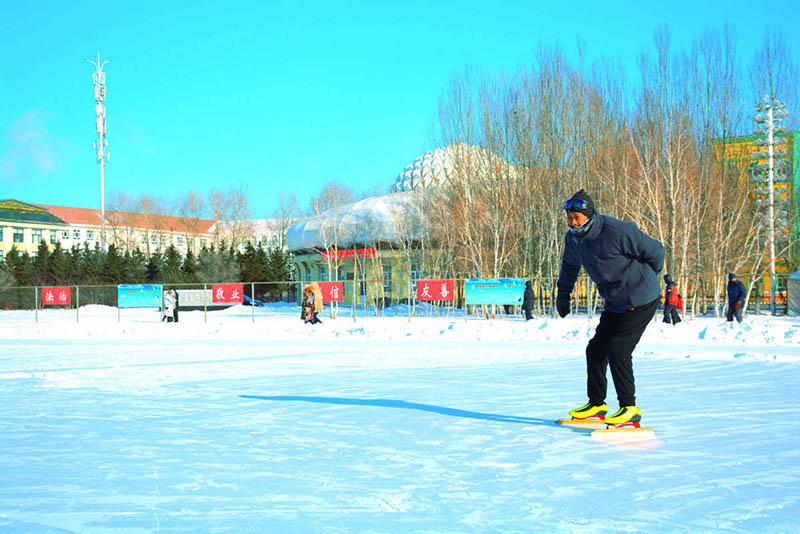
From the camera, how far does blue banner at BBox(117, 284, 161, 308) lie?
22.9 m

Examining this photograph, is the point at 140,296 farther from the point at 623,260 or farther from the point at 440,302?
the point at 623,260

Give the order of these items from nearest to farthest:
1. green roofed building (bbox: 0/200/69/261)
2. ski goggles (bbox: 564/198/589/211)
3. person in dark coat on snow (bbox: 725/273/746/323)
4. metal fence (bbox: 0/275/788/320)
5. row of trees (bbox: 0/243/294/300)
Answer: ski goggles (bbox: 564/198/589/211) < person in dark coat on snow (bbox: 725/273/746/323) < metal fence (bbox: 0/275/788/320) < row of trees (bbox: 0/243/294/300) < green roofed building (bbox: 0/200/69/261)

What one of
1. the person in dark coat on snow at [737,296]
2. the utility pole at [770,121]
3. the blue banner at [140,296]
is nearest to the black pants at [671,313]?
the person in dark coat on snow at [737,296]

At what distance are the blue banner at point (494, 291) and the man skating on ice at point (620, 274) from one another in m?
14.5

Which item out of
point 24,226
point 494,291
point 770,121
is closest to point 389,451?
point 494,291

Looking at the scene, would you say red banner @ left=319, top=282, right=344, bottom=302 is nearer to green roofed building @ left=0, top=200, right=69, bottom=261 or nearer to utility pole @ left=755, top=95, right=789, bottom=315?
utility pole @ left=755, top=95, right=789, bottom=315

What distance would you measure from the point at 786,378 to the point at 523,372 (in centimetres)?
265

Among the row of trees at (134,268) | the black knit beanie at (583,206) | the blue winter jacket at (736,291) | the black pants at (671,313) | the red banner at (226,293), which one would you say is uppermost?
the row of trees at (134,268)

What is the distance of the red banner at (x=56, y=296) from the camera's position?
24.7 m

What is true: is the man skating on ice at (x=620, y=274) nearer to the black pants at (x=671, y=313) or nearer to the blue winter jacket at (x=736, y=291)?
the black pants at (x=671, y=313)

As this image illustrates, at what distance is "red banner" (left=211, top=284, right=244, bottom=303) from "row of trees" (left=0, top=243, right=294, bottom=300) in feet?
72.0

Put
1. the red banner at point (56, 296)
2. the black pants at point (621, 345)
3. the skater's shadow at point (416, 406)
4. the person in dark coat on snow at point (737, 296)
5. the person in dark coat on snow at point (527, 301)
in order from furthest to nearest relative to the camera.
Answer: the red banner at point (56, 296) < the person in dark coat on snow at point (527, 301) < the person in dark coat on snow at point (737, 296) < the skater's shadow at point (416, 406) < the black pants at point (621, 345)

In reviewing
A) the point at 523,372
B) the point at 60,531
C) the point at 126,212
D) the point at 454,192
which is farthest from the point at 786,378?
the point at 126,212

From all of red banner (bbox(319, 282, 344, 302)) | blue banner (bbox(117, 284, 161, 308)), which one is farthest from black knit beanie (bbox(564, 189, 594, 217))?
blue banner (bbox(117, 284, 161, 308))
